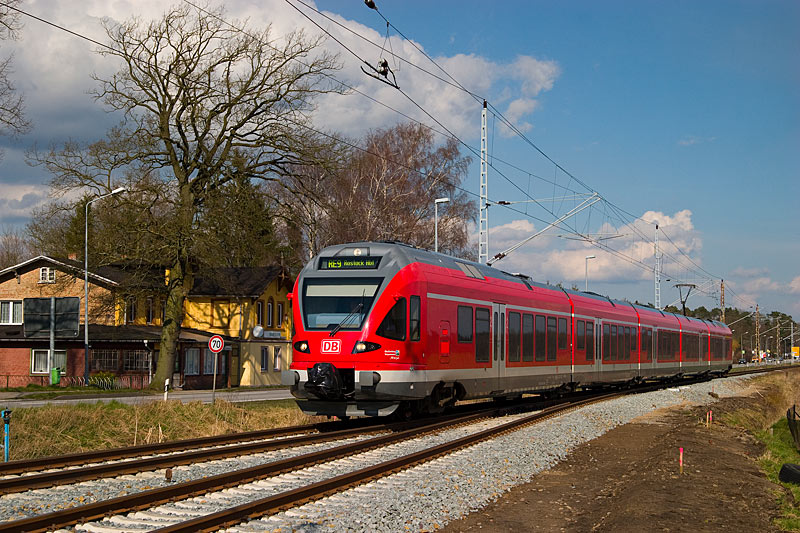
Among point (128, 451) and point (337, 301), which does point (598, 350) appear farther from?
point (128, 451)

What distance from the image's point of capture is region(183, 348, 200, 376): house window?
158ft

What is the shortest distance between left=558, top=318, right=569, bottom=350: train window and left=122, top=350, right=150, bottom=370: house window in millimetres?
27434

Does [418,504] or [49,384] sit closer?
[418,504]

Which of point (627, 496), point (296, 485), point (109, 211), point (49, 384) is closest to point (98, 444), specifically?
point (296, 485)

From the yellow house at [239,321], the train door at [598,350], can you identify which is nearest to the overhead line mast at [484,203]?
the train door at [598,350]

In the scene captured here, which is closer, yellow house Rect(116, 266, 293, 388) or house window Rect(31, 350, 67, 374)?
house window Rect(31, 350, 67, 374)

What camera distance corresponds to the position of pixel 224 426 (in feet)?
57.5

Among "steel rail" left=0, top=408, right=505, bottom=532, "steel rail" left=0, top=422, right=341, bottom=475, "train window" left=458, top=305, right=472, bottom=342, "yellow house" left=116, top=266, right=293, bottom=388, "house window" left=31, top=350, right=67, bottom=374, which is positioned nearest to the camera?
"steel rail" left=0, top=408, right=505, bottom=532

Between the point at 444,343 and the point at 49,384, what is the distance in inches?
1235

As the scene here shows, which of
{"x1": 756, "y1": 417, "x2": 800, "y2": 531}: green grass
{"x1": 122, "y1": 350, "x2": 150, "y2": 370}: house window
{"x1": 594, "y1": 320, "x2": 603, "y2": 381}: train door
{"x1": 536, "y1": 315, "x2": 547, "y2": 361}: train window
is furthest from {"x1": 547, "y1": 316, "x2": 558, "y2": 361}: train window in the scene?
{"x1": 122, "y1": 350, "x2": 150, "y2": 370}: house window

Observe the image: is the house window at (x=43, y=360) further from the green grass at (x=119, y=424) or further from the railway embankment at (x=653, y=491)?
the railway embankment at (x=653, y=491)

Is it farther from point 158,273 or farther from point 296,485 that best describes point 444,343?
point 158,273

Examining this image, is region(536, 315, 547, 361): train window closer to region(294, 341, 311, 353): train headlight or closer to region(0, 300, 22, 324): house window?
region(294, 341, 311, 353): train headlight

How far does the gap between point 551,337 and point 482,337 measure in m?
5.41
